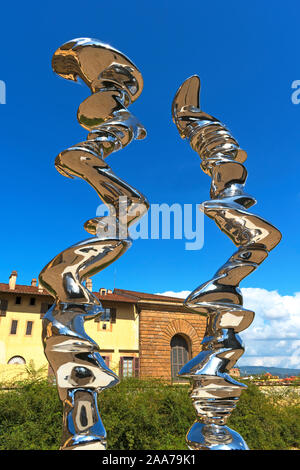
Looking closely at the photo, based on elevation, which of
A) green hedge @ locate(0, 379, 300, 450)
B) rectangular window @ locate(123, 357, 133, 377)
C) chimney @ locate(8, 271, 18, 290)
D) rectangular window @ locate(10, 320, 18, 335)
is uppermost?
chimney @ locate(8, 271, 18, 290)

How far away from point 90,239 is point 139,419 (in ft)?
24.5

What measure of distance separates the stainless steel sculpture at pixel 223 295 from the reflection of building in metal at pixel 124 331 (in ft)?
46.0

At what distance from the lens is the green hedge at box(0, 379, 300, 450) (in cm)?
622

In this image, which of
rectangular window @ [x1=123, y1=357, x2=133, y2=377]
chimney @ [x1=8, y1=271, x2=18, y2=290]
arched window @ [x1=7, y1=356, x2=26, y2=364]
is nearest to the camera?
arched window @ [x1=7, y1=356, x2=26, y2=364]

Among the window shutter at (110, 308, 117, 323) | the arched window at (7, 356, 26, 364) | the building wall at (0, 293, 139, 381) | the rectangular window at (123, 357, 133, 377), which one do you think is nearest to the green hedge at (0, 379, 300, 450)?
the building wall at (0, 293, 139, 381)

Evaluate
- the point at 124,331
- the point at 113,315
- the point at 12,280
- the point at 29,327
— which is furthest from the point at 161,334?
the point at 12,280

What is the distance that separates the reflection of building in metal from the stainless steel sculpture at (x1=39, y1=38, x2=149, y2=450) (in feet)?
46.2

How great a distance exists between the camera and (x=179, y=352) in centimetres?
1698

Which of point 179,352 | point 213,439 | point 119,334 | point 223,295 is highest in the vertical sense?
point 119,334

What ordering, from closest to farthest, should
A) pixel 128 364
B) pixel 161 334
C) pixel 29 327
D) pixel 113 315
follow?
pixel 29 327 → pixel 128 364 → pixel 113 315 → pixel 161 334

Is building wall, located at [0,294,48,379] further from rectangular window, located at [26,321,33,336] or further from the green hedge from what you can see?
the green hedge

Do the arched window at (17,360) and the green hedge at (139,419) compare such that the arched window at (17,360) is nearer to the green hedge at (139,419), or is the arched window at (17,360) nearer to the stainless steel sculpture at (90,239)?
the green hedge at (139,419)

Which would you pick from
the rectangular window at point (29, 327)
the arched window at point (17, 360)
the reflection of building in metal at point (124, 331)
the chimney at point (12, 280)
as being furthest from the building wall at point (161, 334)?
the chimney at point (12, 280)

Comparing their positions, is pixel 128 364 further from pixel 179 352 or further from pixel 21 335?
pixel 21 335
